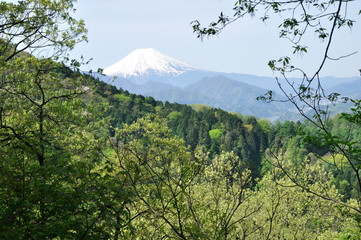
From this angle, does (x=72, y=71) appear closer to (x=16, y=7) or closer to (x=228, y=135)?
(x=16, y=7)

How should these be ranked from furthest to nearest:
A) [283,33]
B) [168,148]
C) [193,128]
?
[193,128]
[168,148]
[283,33]

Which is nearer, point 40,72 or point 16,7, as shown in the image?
point 16,7

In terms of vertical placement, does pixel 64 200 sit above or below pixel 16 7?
below

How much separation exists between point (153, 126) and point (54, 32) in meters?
7.95

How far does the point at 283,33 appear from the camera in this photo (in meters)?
4.72

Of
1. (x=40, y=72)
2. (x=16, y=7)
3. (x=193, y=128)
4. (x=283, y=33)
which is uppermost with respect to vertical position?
(x=16, y=7)

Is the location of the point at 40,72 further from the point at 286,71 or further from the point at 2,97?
the point at 286,71

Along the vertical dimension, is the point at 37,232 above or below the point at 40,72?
below

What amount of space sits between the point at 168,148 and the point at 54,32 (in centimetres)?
757

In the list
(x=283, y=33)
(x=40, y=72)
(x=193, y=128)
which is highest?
(x=283, y=33)

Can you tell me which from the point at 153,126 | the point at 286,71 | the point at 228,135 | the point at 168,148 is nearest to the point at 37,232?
the point at 286,71

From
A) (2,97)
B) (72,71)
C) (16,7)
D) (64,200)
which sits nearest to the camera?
(64,200)

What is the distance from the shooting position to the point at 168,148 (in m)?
14.8

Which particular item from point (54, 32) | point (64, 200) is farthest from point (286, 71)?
point (54, 32)
